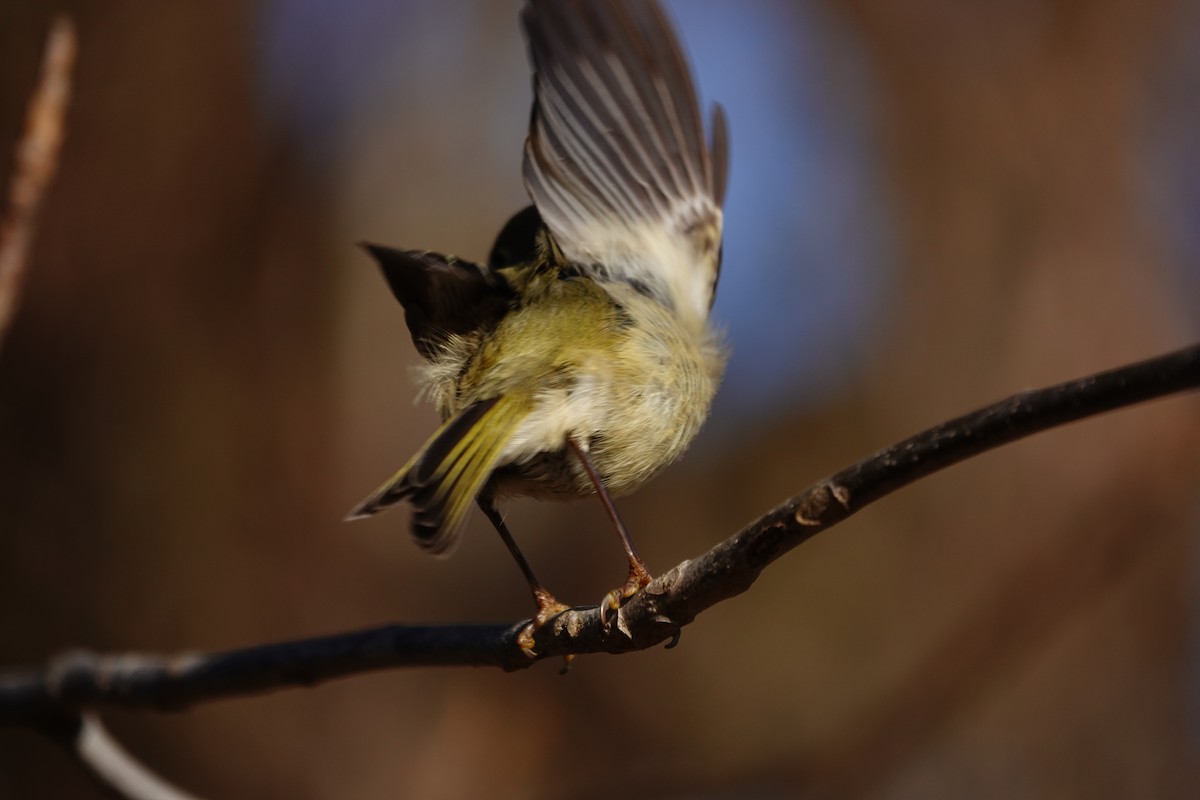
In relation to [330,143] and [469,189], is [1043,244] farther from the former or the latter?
[330,143]

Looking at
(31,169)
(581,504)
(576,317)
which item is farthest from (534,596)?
(581,504)

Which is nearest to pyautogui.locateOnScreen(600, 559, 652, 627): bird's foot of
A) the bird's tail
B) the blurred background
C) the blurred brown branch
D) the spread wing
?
the bird's tail

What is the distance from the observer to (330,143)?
5.61 m

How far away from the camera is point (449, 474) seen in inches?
78.4

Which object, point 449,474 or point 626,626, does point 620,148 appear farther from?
point 626,626

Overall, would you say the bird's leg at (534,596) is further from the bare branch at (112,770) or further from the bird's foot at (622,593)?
the bare branch at (112,770)

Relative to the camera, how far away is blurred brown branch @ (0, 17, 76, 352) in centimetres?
186

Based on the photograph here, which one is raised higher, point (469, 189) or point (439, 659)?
point (469, 189)

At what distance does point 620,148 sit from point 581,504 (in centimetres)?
338

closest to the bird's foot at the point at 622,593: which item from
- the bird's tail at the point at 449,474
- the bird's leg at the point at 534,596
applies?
the bird's leg at the point at 534,596

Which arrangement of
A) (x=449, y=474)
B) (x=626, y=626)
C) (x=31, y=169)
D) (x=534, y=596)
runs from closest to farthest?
(x=626, y=626) < (x=31, y=169) < (x=449, y=474) < (x=534, y=596)

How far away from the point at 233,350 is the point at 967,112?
3954 mm

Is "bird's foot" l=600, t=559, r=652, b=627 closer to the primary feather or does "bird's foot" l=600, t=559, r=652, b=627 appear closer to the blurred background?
the primary feather

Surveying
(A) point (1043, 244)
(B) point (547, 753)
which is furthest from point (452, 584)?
(A) point (1043, 244)
